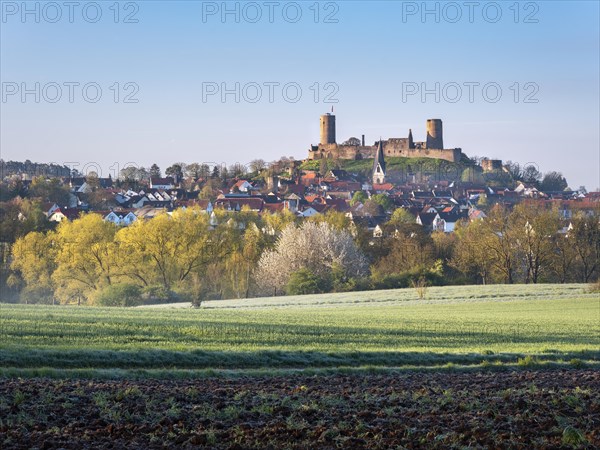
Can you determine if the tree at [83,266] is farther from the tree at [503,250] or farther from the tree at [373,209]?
the tree at [373,209]

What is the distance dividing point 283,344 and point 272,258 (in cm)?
5363

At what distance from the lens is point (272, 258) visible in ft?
264

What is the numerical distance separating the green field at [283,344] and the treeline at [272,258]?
34.0 m

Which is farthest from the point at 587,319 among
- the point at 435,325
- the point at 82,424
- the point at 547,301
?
the point at 82,424

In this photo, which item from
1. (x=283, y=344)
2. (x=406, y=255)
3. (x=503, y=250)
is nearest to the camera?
(x=283, y=344)

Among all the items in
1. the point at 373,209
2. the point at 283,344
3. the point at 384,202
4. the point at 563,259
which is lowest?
the point at 283,344

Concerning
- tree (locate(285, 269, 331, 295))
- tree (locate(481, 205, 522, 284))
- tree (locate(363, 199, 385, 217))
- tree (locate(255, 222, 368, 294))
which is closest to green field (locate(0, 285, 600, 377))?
tree (locate(285, 269, 331, 295))

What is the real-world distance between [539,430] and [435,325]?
23426 mm

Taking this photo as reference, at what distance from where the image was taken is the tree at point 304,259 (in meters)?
79.7

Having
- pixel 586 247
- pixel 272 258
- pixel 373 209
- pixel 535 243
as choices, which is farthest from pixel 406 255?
pixel 373 209

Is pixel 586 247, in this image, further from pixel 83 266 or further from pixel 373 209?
pixel 373 209

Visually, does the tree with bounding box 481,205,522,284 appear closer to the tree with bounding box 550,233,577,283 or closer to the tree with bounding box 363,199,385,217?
the tree with bounding box 550,233,577,283

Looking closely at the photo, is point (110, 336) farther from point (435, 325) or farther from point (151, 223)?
point (151, 223)

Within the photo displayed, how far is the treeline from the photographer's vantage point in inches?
3093
